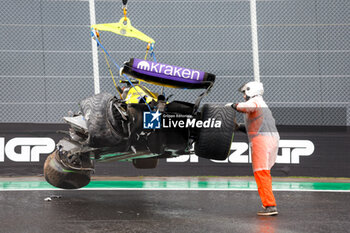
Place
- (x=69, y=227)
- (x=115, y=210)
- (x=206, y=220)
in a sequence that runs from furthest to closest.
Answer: (x=115, y=210) < (x=206, y=220) < (x=69, y=227)

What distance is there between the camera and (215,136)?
707 centimetres

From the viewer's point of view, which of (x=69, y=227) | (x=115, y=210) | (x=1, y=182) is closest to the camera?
(x=69, y=227)

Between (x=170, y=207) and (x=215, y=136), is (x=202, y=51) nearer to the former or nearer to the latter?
(x=170, y=207)

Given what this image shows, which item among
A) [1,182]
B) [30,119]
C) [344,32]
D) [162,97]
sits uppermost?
[344,32]

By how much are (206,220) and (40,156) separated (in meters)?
5.06

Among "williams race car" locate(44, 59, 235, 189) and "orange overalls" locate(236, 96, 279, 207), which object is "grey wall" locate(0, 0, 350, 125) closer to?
"orange overalls" locate(236, 96, 279, 207)

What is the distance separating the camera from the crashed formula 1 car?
670cm

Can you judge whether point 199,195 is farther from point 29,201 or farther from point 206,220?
point 29,201

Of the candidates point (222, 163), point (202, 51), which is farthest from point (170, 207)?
point (202, 51)

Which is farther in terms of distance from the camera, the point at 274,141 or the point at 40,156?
the point at 40,156

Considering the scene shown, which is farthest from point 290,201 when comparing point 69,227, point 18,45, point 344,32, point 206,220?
point 18,45

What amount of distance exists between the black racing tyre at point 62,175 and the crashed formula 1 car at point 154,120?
605 mm

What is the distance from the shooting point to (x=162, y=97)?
7.03m

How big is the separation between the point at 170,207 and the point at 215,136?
1561 millimetres
